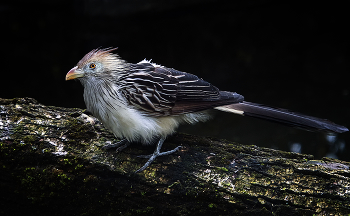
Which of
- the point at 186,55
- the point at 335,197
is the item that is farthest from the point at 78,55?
the point at 335,197

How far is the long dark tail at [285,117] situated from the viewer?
126 inches

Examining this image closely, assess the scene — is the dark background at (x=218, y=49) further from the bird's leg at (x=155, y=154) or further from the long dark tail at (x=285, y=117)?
the bird's leg at (x=155, y=154)

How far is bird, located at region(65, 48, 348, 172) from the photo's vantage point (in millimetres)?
3059

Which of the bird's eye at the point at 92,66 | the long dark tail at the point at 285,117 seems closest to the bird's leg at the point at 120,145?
the bird's eye at the point at 92,66

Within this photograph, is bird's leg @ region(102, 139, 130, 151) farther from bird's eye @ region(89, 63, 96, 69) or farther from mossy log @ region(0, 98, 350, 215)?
bird's eye @ region(89, 63, 96, 69)

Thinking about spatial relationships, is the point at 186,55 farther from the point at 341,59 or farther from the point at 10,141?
the point at 10,141

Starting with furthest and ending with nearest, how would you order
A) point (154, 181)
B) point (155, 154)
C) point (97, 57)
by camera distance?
point (97, 57) → point (155, 154) → point (154, 181)

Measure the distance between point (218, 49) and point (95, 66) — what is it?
4.12m

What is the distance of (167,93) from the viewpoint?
126 inches

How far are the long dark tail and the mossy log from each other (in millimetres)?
331

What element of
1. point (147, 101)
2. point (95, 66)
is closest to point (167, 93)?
point (147, 101)

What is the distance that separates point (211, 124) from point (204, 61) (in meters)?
1.44

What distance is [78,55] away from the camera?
6395 mm

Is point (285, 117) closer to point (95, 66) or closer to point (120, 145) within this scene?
point (120, 145)
